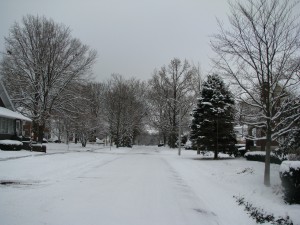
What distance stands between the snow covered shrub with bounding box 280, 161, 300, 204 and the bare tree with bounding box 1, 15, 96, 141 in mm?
32607

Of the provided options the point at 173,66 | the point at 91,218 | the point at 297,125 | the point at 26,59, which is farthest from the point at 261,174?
the point at 173,66

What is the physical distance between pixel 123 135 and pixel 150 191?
5847 centimetres

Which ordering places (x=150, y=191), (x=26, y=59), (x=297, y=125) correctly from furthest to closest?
(x=26, y=59) → (x=297, y=125) → (x=150, y=191)

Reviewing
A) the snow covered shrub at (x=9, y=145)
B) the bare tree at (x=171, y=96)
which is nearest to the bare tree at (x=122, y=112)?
the bare tree at (x=171, y=96)

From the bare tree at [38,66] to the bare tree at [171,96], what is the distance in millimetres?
26029

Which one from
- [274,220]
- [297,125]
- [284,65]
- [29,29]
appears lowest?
[274,220]

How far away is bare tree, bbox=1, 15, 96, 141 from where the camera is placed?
40.2 meters

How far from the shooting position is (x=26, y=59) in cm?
3994

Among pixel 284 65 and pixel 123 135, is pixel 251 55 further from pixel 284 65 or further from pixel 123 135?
pixel 123 135

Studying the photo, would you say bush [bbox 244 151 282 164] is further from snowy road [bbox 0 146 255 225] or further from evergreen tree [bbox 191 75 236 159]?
snowy road [bbox 0 146 255 225]

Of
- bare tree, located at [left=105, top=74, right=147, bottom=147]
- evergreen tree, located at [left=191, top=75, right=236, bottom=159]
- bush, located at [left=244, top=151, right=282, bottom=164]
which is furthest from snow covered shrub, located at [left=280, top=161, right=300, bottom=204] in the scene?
bare tree, located at [left=105, top=74, right=147, bottom=147]

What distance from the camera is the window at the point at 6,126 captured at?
37.5m

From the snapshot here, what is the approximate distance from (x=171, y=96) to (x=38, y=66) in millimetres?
33203

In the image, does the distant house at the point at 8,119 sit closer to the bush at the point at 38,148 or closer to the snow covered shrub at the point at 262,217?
the bush at the point at 38,148
